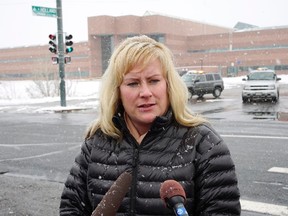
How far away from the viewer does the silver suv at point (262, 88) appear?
21.8 metres

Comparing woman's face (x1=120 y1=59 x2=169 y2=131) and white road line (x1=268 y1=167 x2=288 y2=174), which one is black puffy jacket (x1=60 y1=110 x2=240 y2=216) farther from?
white road line (x1=268 y1=167 x2=288 y2=174)

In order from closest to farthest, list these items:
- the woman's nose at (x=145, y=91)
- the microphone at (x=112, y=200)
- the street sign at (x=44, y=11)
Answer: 1. the microphone at (x=112, y=200)
2. the woman's nose at (x=145, y=91)
3. the street sign at (x=44, y=11)

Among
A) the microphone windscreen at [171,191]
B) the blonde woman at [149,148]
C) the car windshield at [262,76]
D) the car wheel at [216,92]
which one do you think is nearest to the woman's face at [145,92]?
the blonde woman at [149,148]

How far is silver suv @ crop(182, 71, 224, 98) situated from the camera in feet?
86.3

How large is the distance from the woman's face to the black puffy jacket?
0.25 ft

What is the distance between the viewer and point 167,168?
6.72ft

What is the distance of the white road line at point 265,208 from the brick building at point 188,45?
7005 cm

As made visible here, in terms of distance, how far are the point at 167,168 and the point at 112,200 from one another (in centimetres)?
57

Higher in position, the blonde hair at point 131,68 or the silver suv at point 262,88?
the blonde hair at point 131,68

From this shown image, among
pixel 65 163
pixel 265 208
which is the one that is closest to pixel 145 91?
pixel 265 208

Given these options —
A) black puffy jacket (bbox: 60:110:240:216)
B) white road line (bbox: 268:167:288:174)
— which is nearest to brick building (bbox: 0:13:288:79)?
white road line (bbox: 268:167:288:174)

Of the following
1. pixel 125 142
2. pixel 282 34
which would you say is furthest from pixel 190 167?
pixel 282 34

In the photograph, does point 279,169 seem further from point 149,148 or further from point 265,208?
point 149,148

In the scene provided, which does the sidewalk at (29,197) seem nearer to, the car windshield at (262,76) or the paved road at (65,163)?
the paved road at (65,163)
